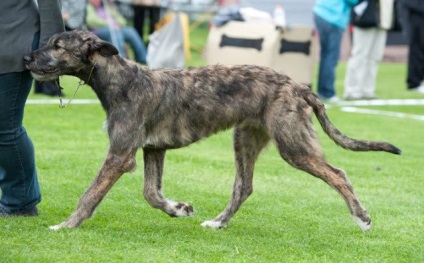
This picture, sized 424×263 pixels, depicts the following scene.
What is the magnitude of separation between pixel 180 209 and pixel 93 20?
11.6m

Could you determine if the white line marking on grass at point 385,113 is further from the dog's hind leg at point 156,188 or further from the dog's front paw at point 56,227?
the dog's front paw at point 56,227

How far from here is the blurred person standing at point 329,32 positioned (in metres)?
17.1

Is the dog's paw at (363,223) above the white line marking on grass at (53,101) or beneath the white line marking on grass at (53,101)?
above

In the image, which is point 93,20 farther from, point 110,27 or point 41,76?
point 41,76

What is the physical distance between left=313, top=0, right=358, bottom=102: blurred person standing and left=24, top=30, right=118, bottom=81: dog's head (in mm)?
10165

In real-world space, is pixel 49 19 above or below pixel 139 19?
above

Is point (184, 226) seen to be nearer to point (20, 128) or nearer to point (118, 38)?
point (20, 128)

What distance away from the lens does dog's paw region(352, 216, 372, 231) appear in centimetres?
753

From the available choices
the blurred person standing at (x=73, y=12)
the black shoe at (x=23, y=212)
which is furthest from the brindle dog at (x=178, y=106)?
the blurred person standing at (x=73, y=12)

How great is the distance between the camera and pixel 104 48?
7.30 metres

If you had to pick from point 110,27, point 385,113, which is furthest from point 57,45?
point 110,27

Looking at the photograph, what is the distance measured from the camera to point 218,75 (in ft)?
25.0

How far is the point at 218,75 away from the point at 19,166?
1593mm

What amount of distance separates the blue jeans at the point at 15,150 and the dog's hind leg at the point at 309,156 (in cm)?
182
